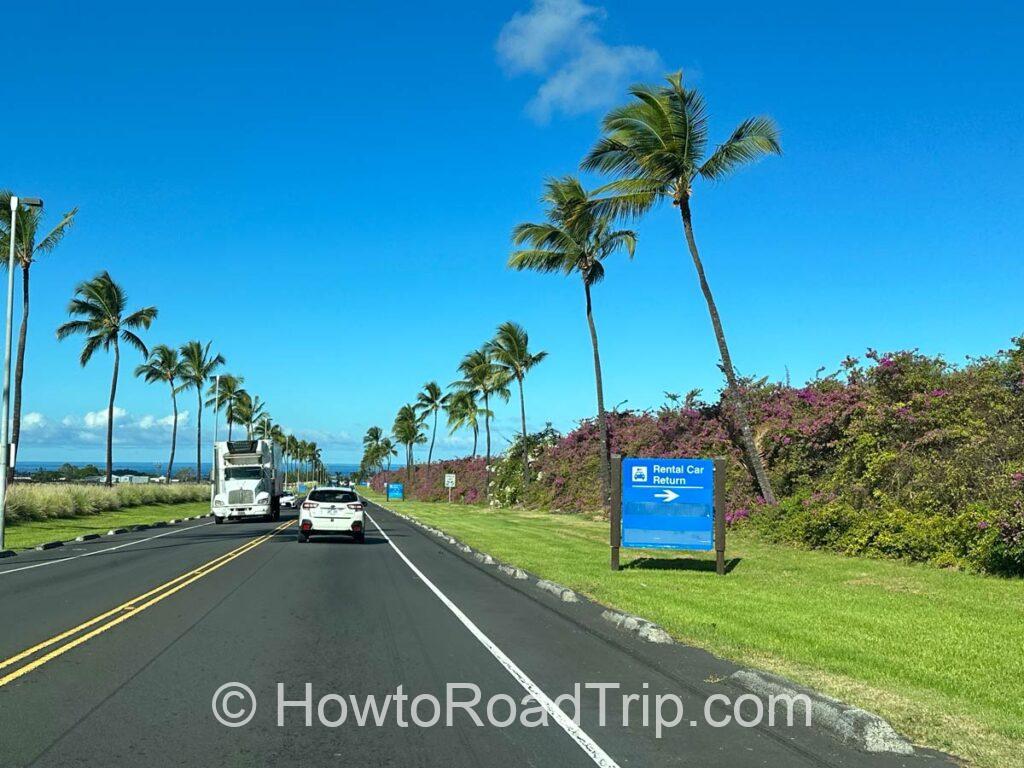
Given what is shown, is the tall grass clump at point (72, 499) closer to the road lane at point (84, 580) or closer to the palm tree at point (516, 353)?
the road lane at point (84, 580)

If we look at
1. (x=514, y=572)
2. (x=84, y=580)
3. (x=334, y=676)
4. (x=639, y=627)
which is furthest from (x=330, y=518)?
(x=334, y=676)

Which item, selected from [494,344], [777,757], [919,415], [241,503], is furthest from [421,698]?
[494,344]

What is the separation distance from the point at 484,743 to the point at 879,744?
274 cm

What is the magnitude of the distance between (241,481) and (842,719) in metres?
38.0

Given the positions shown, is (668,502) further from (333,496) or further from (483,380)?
(483,380)

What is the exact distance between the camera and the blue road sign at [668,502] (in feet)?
56.9

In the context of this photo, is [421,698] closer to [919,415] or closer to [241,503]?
[919,415]

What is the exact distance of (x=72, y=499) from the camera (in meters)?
38.1

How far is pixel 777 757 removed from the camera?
555cm

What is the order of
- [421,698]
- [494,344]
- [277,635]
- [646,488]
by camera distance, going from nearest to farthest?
1. [421,698]
2. [277,635]
3. [646,488]
4. [494,344]

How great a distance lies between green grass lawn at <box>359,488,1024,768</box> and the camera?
21.0ft

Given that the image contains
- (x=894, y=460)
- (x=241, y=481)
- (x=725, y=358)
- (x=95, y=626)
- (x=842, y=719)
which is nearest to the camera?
(x=842, y=719)

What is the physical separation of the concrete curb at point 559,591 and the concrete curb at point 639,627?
1584 millimetres

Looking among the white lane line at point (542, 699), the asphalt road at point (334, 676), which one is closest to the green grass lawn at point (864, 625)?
the asphalt road at point (334, 676)
